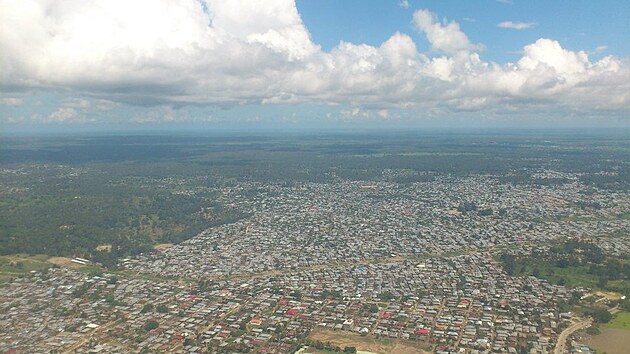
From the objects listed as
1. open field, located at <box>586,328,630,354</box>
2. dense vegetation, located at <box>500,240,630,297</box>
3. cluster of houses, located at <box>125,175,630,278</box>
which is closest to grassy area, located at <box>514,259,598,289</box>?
dense vegetation, located at <box>500,240,630,297</box>

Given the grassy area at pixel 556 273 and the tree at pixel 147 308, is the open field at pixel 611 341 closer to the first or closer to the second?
the grassy area at pixel 556 273

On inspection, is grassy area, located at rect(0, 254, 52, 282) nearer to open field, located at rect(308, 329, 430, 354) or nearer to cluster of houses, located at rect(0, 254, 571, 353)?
cluster of houses, located at rect(0, 254, 571, 353)

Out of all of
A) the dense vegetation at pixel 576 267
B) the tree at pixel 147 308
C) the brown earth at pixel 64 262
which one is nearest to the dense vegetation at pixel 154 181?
the brown earth at pixel 64 262

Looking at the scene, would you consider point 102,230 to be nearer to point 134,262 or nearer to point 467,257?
point 134,262

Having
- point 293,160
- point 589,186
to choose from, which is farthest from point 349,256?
point 293,160

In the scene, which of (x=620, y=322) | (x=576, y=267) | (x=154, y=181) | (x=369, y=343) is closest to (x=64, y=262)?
(x=369, y=343)

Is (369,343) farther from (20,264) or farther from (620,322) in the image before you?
(20,264)
